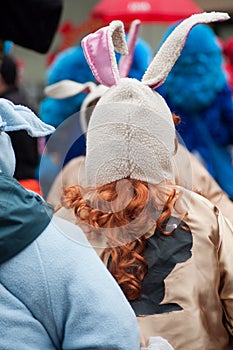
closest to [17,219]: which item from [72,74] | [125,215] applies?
[125,215]

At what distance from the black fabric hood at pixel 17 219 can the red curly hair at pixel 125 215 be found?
0.29 metres

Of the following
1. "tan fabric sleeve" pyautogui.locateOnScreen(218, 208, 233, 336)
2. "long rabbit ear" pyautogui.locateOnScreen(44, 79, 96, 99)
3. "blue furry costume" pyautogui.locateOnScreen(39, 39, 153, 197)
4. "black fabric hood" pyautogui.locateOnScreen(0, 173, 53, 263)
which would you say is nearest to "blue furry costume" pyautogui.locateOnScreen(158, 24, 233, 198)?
"blue furry costume" pyautogui.locateOnScreen(39, 39, 153, 197)

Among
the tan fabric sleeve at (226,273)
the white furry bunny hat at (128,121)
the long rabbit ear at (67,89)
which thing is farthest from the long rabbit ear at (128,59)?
the long rabbit ear at (67,89)

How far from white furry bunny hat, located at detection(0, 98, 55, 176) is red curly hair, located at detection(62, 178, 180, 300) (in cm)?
22

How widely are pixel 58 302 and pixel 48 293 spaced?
0.03 meters

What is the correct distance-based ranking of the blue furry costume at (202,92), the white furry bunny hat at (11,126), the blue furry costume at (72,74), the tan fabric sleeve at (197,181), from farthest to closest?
the blue furry costume at (72,74) < the blue furry costume at (202,92) < the tan fabric sleeve at (197,181) < the white furry bunny hat at (11,126)

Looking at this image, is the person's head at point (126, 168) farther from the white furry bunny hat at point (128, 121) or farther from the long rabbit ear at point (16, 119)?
the long rabbit ear at point (16, 119)

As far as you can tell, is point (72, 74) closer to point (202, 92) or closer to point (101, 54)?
point (202, 92)

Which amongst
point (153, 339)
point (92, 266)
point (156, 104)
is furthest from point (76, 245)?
point (156, 104)

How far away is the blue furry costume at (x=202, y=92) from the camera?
428 centimetres

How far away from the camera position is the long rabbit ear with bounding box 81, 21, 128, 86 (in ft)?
7.24

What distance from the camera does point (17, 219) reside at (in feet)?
5.63

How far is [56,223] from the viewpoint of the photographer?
1.82 metres

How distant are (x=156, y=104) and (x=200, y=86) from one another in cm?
215
